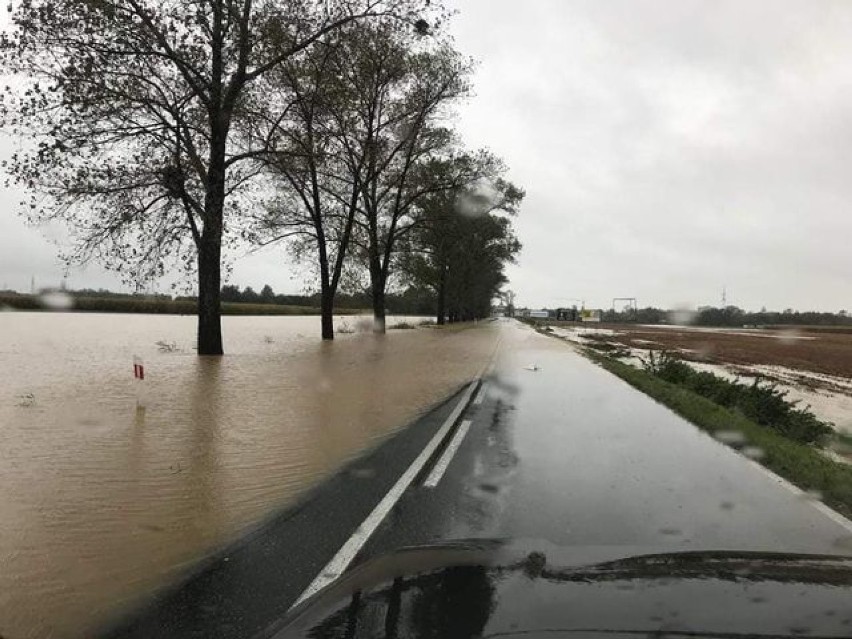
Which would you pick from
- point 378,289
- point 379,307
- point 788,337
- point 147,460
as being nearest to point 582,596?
point 147,460

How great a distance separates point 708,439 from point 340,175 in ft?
82.6

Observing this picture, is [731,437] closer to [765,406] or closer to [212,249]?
[765,406]

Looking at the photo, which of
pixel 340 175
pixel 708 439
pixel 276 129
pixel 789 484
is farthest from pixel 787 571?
pixel 340 175

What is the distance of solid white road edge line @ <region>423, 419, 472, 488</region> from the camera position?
6638 millimetres

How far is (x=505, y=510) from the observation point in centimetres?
559

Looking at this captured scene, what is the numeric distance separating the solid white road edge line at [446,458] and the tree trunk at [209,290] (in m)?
12.0

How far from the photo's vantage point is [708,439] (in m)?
9.29

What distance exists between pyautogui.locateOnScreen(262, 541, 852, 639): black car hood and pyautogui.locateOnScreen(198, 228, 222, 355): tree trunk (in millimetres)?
17562

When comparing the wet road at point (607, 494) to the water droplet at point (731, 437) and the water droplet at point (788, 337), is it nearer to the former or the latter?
the water droplet at point (731, 437)

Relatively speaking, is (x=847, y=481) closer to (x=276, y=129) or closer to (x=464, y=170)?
(x=276, y=129)

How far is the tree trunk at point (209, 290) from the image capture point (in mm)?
19266

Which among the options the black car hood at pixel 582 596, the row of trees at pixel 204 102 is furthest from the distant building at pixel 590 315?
the black car hood at pixel 582 596

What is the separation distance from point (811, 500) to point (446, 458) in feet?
12.4

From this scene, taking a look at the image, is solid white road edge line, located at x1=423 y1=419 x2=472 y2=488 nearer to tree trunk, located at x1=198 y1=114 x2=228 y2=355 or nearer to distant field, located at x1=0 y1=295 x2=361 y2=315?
tree trunk, located at x1=198 y1=114 x2=228 y2=355
